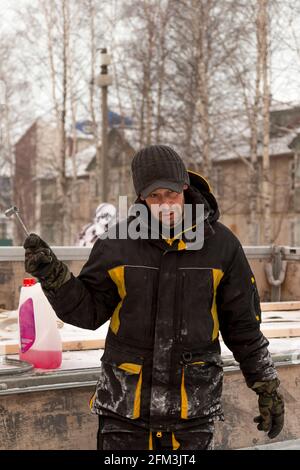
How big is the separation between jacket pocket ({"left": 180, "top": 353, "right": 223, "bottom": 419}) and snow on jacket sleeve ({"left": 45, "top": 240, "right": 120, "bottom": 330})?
14.2 inches

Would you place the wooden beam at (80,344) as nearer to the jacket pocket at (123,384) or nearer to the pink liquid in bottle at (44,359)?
the pink liquid in bottle at (44,359)

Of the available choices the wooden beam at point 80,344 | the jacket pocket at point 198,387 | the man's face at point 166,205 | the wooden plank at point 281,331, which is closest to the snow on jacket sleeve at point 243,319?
the jacket pocket at point 198,387

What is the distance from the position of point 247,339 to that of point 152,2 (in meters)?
21.3

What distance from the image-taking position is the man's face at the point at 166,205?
2412 millimetres

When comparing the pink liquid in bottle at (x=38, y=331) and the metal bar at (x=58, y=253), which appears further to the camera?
the metal bar at (x=58, y=253)

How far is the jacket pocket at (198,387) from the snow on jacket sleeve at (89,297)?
362 millimetres

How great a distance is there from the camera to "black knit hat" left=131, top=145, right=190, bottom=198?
2.41 m

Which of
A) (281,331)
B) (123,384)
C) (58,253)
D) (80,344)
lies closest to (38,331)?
(80,344)

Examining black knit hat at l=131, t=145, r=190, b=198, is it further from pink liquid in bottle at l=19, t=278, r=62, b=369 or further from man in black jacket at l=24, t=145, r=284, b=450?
pink liquid in bottle at l=19, t=278, r=62, b=369

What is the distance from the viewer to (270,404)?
2523 mm

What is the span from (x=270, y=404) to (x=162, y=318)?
0.57 meters

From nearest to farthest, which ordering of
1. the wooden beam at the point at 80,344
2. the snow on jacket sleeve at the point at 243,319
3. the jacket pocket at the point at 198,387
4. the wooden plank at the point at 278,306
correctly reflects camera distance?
the jacket pocket at the point at 198,387
the snow on jacket sleeve at the point at 243,319
the wooden beam at the point at 80,344
the wooden plank at the point at 278,306
